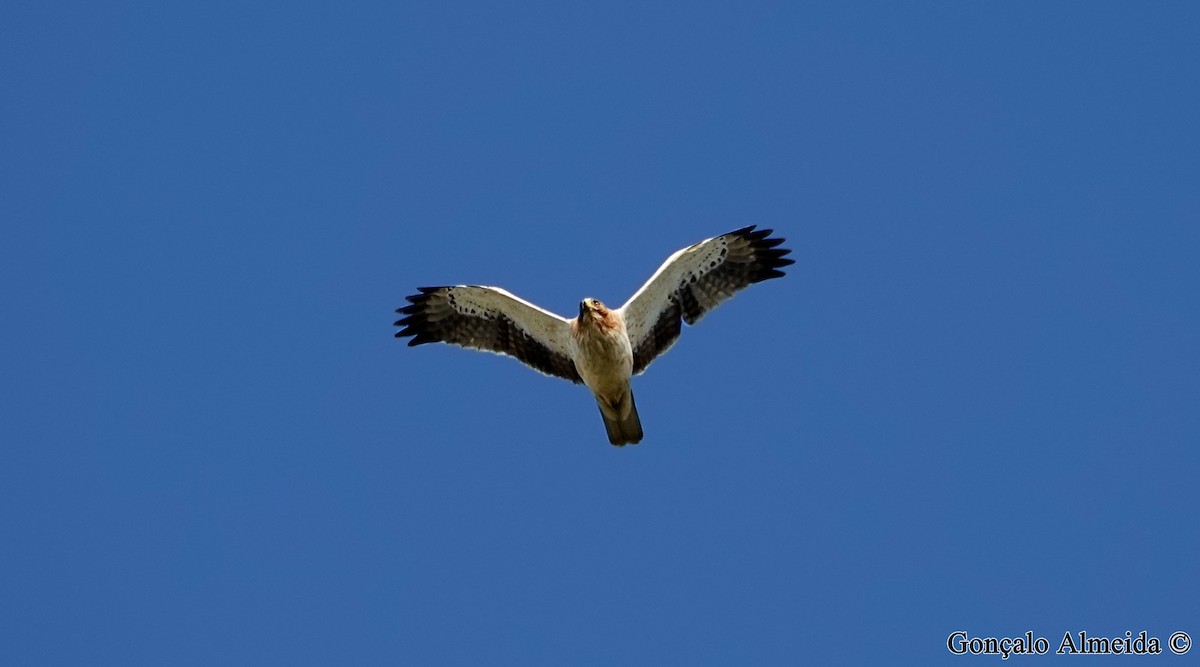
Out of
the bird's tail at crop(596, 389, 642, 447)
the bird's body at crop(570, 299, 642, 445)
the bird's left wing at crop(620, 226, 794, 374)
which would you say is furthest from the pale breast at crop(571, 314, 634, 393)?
the bird's left wing at crop(620, 226, 794, 374)

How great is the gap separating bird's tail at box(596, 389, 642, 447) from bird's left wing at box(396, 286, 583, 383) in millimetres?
535

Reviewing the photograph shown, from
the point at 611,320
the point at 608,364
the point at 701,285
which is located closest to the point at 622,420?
the point at 608,364

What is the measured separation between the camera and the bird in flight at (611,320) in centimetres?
1079

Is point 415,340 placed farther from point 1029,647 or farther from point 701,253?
point 1029,647

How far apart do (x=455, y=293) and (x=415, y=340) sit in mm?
780

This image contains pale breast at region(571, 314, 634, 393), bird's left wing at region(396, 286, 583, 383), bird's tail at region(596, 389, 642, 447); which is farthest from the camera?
bird's left wing at region(396, 286, 583, 383)

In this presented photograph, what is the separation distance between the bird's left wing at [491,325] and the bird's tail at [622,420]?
1.76ft

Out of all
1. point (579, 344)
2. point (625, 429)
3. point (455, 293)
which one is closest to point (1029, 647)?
point (625, 429)

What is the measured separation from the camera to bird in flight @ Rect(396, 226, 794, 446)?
35.4 ft

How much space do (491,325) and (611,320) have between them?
5.63 feet

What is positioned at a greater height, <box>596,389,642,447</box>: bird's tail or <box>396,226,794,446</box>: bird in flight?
<box>396,226,794,446</box>: bird in flight

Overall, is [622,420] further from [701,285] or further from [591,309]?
[701,285]

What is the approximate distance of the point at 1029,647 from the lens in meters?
10.8

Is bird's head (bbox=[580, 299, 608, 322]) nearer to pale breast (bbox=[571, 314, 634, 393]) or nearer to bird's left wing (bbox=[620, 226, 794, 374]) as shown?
pale breast (bbox=[571, 314, 634, 393])
